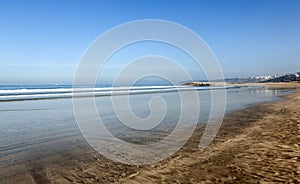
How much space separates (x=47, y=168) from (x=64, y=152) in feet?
4.78

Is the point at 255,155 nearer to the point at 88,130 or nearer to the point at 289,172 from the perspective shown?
the point at 289,172

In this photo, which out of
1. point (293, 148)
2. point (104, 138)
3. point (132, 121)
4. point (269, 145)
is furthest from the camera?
point (132, 121)

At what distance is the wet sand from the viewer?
521cm

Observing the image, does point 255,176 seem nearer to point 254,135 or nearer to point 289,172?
point 289,172

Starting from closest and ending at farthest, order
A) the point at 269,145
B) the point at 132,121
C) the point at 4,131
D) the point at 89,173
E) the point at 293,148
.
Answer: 1. the point at 89,173
2. the point at 293,148
3. the point at 269,145
4. the point at 4,131
5. the point at 132,121

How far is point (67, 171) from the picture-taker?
5.75 metres

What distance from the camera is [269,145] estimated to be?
7.75 metres

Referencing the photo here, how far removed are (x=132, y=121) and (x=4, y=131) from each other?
6126 millimetres

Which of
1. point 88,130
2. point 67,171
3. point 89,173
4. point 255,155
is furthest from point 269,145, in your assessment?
point 88,130

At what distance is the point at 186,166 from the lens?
19.7 feet

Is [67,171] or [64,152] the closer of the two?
[67,171]

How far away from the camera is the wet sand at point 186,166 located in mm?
5207

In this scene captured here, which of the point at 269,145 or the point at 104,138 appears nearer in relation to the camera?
the point at 269,145

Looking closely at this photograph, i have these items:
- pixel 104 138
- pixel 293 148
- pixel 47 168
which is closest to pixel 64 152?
pixel 47 168
